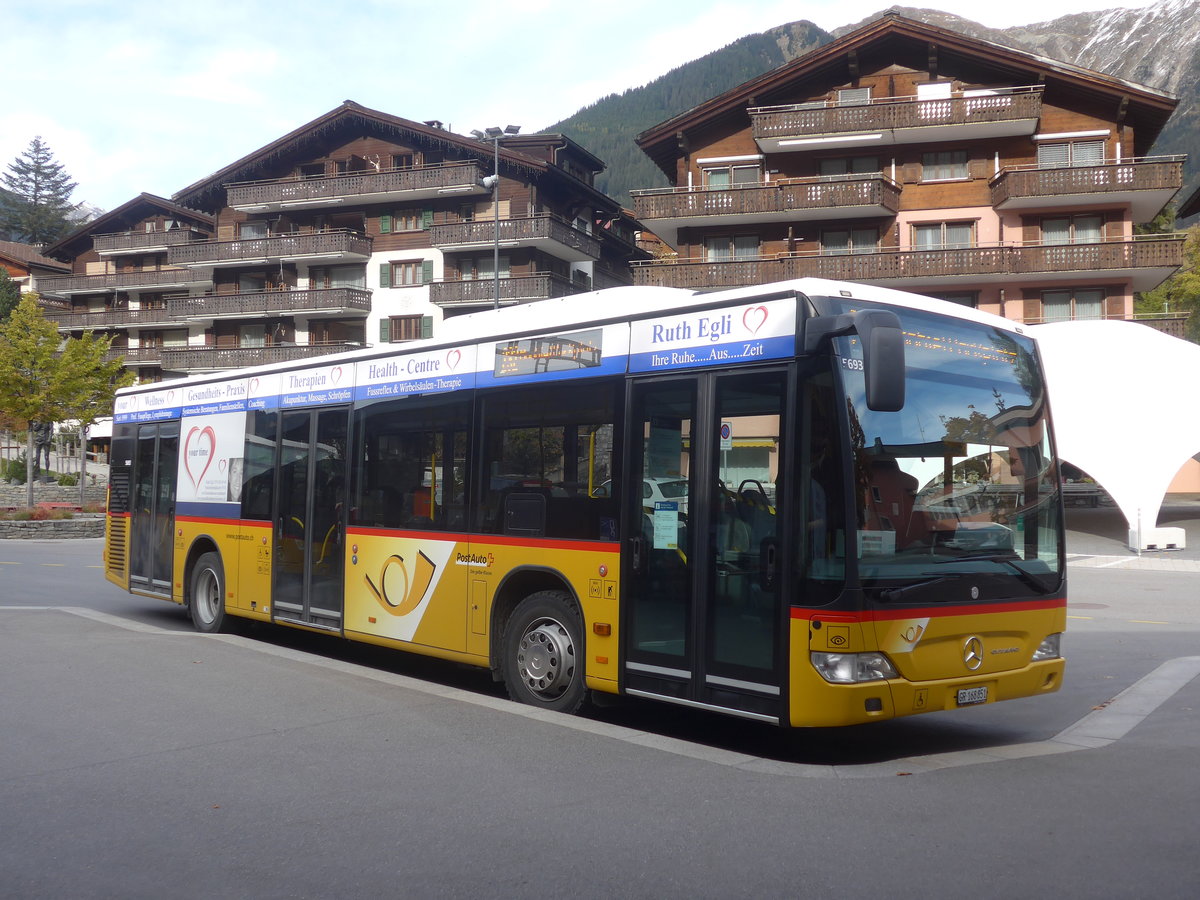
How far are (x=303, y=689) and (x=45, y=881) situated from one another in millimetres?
4754

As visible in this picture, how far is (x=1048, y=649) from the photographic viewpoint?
307 inches

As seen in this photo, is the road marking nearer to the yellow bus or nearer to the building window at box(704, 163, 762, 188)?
the yellow bus

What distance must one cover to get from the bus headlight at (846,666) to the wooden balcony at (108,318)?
2802 inches

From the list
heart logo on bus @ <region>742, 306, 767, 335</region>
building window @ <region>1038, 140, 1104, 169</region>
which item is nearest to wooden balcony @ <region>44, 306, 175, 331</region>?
building window @ <region>1038, 140, 1104, 169</region>

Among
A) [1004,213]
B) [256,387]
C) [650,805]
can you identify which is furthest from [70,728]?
[1004,213]

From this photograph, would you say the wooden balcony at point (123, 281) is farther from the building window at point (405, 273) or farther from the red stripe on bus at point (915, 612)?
the red stripe on bus at point (915, 612)

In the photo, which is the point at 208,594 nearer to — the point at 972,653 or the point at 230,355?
the point at 972,653

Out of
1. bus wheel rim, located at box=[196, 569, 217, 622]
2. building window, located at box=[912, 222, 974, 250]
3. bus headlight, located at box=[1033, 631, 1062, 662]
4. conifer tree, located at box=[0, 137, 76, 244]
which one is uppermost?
conifer tree, located at box=[0, 137, 76, 244]

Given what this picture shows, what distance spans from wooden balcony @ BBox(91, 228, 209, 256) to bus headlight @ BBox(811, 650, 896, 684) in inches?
2790

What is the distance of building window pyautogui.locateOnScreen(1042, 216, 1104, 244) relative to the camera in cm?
4225

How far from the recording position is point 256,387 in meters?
13.1

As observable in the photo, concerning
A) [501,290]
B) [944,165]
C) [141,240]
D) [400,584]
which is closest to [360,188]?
[501,290]

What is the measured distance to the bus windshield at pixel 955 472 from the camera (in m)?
6.83

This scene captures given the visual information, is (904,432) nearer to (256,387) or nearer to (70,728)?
(70,728)
